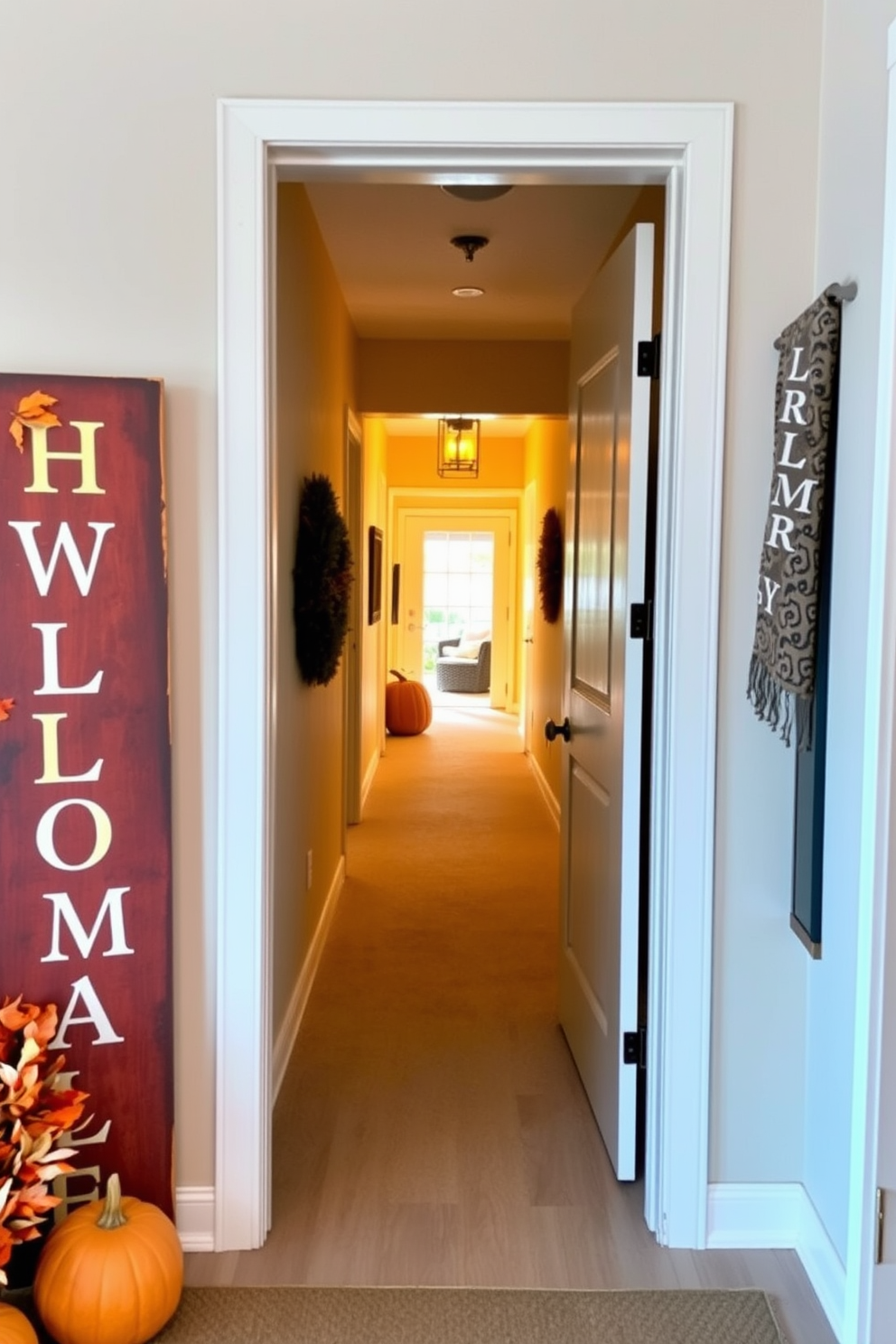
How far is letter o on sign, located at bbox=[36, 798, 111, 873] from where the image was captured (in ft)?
6.81

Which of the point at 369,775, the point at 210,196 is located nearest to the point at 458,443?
the point at 369,775

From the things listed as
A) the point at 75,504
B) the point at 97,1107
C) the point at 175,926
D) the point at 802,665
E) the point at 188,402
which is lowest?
the point at 97,1107

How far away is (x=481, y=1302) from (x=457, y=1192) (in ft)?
1.29

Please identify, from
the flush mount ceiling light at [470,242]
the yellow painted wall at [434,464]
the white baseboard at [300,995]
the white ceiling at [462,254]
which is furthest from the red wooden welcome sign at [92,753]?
the yellow painted wall at [434,464]

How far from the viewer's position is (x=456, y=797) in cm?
681

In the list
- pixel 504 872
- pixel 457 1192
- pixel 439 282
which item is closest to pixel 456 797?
pixel 504 872

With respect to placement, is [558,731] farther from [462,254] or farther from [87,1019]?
[462,254]

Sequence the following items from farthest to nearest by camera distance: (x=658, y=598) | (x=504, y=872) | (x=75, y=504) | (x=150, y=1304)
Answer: (x=504, y=872) < (x=658, y=598) < (x=75, y=504) < (x=150, y=1304)

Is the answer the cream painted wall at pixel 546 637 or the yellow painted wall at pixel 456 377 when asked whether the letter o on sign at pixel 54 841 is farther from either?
the yellow painted wall at pixel 456 377

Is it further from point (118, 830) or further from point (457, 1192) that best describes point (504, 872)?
point (118, 830)

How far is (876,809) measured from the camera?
1753 millimetres

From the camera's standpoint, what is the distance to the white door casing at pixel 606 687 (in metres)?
2.38

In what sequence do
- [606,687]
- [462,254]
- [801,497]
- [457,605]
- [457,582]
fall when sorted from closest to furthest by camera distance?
[801,497] → [606,687] → [462,254] → [457,582] → [457,605]

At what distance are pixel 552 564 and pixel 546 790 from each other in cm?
140
